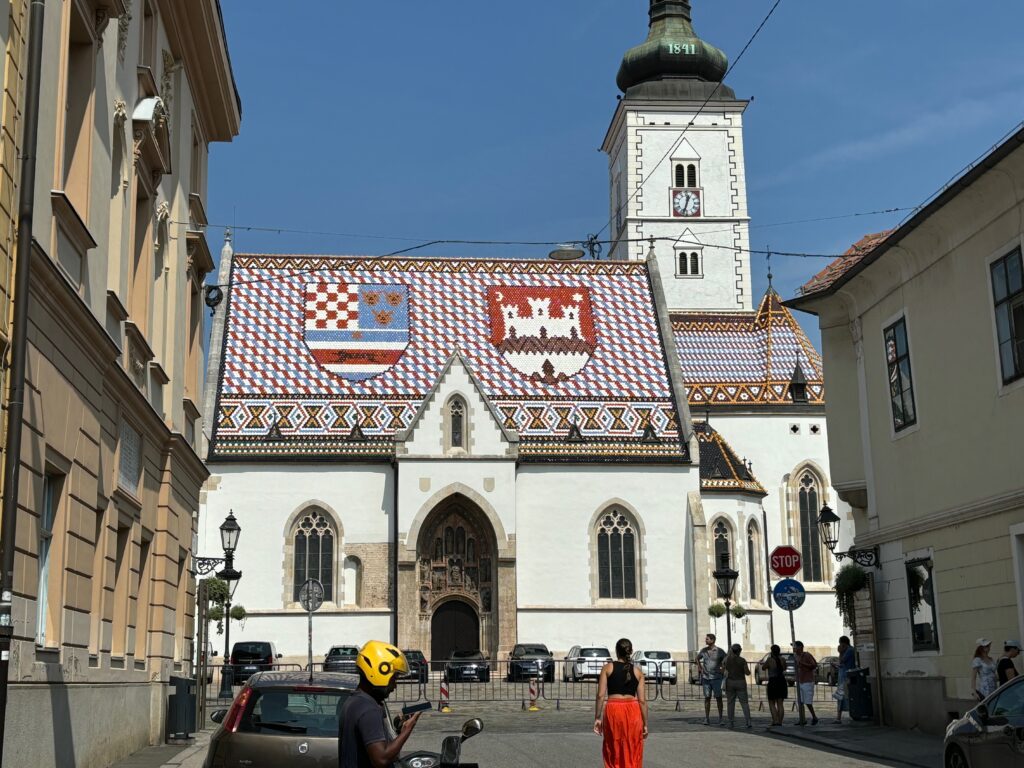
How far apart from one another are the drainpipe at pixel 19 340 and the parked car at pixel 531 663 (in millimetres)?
29973

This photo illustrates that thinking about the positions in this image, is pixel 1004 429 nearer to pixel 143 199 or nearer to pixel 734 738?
pixel 734 738

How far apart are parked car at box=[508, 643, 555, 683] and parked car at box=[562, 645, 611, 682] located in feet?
1.71

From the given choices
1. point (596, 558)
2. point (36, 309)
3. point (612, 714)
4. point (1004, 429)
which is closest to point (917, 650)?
point (1004, 429)

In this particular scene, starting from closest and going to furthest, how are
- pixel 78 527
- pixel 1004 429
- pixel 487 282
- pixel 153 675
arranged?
pixel 78 527, pixel 1004 429, pixel 153 675, pixel 487 282

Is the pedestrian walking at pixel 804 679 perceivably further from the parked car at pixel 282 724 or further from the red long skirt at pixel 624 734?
the parked car at pixel 282 724

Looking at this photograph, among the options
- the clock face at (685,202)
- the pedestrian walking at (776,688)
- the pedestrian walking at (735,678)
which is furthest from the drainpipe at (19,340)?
the clock face at (685,202)

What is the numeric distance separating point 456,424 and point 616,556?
7.06 metres

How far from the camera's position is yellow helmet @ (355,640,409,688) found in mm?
6629

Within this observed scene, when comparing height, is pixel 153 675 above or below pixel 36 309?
below

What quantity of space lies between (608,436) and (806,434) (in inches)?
486

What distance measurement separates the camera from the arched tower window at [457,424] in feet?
149

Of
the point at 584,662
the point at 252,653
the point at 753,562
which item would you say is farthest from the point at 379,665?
the point at 753,562

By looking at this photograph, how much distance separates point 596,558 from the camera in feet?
151

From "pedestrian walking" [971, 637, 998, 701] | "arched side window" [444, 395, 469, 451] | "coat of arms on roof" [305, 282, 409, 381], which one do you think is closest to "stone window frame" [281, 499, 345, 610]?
"arched side window" [444, 395, 469, 451]
